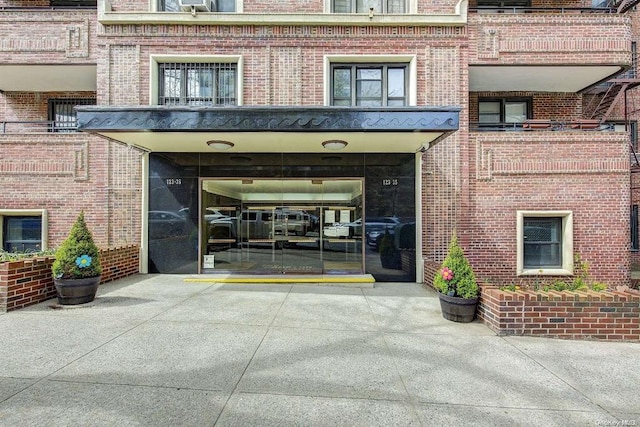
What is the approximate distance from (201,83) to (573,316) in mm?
10049

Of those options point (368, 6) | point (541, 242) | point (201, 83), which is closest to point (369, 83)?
point (368, 6)

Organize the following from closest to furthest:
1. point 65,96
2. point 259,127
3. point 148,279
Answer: point 259,127
point 148,279
point 65,96

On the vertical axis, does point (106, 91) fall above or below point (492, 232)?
above

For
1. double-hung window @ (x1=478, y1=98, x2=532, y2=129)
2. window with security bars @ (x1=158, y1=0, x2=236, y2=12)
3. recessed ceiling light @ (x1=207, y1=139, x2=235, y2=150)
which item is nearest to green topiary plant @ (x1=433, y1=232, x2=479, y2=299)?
recessed ceiling light @ (x1=207, y1=139, x2=235, y2=150)

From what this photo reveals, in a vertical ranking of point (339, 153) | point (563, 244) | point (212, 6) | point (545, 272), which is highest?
point (212, 6)

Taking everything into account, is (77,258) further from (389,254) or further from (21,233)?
(389,254)

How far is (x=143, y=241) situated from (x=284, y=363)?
7204mm

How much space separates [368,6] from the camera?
9836 mm

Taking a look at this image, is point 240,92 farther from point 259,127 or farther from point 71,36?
point 71,36

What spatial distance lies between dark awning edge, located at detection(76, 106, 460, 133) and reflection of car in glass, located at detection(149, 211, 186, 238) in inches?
129

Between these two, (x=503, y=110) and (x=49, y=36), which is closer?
(x=49, y=36)

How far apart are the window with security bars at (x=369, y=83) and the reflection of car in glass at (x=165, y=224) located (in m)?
5.59

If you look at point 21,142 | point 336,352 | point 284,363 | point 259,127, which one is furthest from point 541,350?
point 21,142

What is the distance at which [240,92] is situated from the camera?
9273 millimetres
